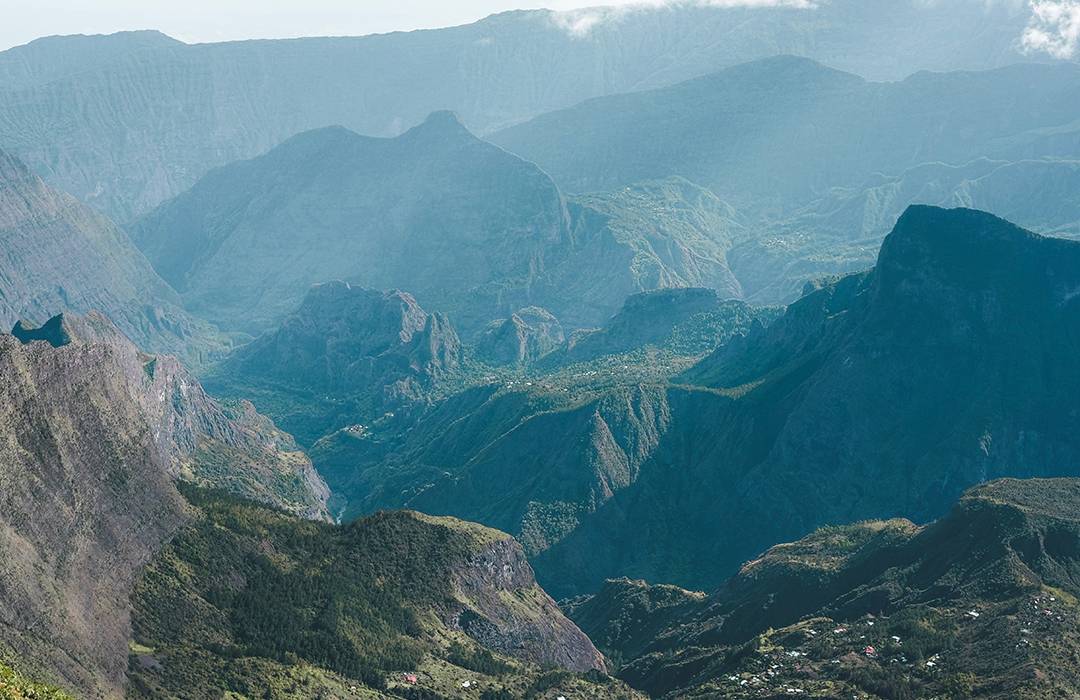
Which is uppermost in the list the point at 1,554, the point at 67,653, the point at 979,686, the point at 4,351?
the point at 4,351

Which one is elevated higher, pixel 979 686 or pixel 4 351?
pixel 4 351

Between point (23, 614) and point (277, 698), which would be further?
point (277, 698)

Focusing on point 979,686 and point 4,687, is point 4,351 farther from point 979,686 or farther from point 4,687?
point 979,686

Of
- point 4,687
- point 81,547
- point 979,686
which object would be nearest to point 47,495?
point 81,547

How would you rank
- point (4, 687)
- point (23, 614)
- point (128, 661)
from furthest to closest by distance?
point (128, 661), point (23, 614), point (4, 687)

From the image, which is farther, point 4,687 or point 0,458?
point 0,458

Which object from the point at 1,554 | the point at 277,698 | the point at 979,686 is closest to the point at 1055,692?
the point at 979,686

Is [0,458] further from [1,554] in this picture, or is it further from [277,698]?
[277,698]

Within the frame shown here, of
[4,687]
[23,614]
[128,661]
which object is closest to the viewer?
[4,687]

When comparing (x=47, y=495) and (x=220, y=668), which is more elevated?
(x=47, y=495)
